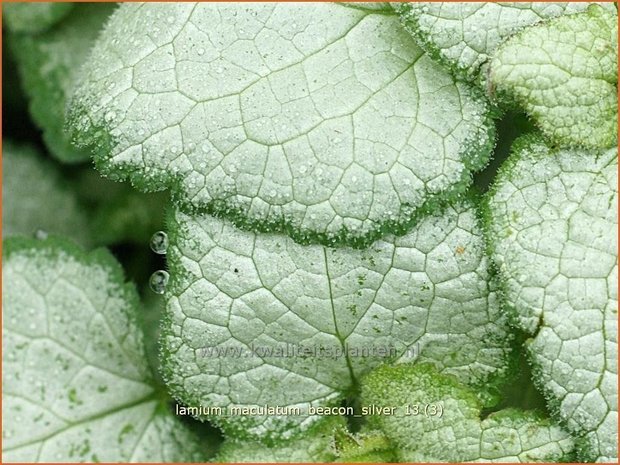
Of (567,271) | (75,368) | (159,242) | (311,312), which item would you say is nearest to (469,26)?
(567,271)

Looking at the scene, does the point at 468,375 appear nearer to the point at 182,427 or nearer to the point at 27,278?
the point at 182,427

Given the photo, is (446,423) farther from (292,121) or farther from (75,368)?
(75,368)

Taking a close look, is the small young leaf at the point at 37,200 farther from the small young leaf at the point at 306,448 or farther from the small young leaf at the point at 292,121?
the small young leaf at the point at 306,448

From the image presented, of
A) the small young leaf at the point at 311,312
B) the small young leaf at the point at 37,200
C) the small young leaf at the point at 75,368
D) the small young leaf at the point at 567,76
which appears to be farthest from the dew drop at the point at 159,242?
the small young leaf at the point at 567,76

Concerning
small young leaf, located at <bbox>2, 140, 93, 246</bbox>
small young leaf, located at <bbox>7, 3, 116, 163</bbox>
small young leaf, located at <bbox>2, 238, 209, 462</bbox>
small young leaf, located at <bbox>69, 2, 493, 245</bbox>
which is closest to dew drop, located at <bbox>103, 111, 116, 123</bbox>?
small young leaf, located at <bbox>69, 2, 493, 245</bbox>

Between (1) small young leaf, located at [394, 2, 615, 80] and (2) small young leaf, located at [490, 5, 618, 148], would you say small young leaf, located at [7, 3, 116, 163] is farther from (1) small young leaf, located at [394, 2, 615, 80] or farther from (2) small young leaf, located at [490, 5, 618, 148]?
(2) small young leaf, located at [490, 5, 618, 148]

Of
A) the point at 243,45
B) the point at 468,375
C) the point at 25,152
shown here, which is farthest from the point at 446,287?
the point at 25,152
